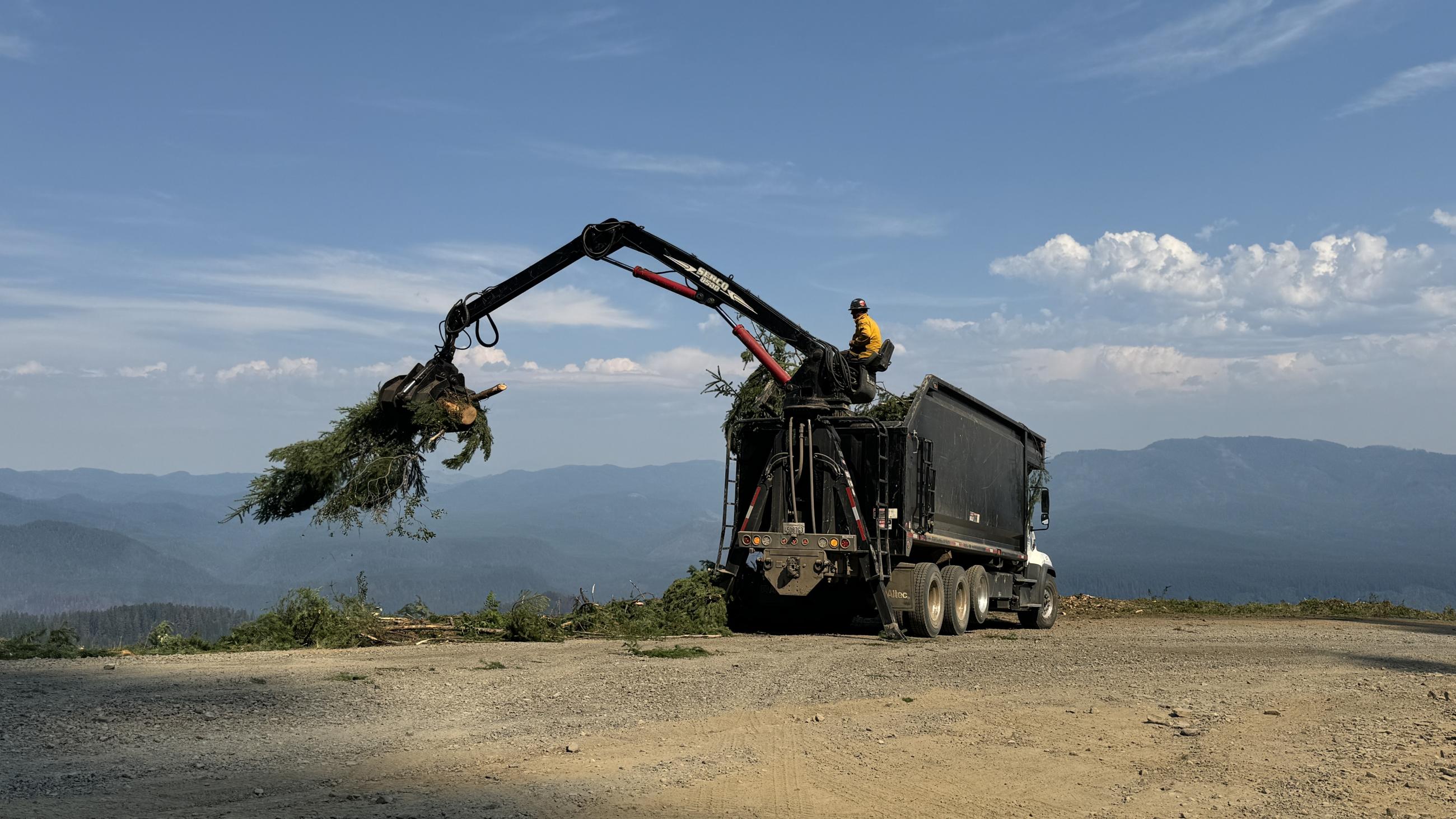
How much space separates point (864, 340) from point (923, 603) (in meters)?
3.94

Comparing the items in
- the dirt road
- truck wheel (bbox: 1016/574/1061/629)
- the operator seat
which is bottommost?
the dirt road

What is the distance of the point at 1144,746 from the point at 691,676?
4.56 metres

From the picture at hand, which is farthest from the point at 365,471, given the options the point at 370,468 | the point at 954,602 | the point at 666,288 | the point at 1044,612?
the point at 1044,612

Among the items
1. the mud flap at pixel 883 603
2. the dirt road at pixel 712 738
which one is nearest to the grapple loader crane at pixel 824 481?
Answer: the mud flap at pixel 883 603

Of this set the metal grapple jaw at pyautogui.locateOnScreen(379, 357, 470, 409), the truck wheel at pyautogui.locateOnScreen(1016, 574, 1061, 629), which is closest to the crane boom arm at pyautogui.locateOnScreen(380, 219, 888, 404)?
the metal grapple jaw at pyautogui.locateOnScreen(379, 357, 470, 409)

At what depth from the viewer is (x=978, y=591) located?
60.8 ft

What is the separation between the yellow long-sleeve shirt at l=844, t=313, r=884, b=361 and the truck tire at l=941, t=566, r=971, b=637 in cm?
353

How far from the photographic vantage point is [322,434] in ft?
53.6

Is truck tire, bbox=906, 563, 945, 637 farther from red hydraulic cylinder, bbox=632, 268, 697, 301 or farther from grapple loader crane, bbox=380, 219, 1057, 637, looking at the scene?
red hydraulic cylinder, bbox=632, 268, 697, 301

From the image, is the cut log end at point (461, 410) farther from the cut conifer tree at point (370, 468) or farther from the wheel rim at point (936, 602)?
the wheel rim at point (936, 602)

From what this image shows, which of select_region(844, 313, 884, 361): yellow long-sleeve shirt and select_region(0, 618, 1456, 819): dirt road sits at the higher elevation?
select_region(844, 313, 884, 361): yellow long-sleeve shirt

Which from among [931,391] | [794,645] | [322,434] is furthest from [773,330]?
[322,434]

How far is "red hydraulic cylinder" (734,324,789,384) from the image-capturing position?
56.7 feet

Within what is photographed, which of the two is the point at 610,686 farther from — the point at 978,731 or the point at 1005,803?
the point at 1005,803
